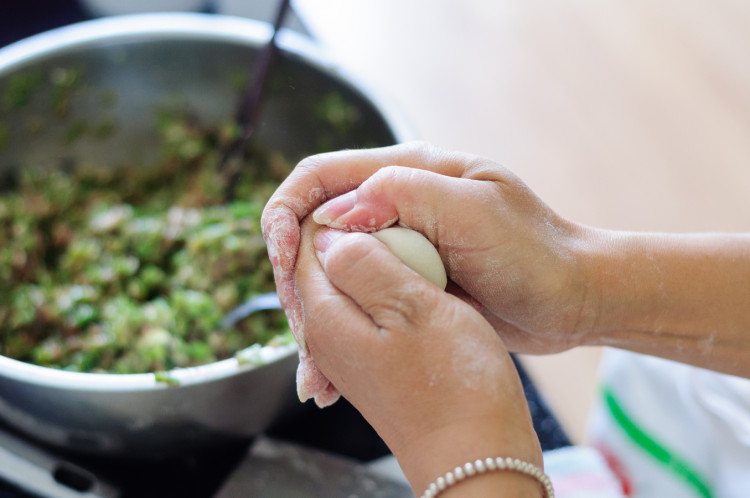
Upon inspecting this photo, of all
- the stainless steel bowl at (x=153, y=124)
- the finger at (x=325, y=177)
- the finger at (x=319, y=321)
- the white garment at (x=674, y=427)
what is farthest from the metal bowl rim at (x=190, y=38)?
the white garment at (x=674, y=427)

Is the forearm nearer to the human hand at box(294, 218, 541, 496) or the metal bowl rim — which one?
the human hand at box(294, 218, 541, 496)

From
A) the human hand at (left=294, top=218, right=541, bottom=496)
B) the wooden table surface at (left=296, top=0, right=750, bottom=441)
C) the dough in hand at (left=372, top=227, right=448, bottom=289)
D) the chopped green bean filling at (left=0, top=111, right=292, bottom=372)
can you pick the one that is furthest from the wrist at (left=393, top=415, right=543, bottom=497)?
the wooden table surface at (left=296, top=0, right=750, bottom=441)

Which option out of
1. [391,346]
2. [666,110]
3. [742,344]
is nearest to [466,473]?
[391,346]

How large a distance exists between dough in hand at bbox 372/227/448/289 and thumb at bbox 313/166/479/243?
0.04ft

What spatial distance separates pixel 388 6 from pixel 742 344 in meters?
1.08

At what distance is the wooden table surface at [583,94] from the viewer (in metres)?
1.10

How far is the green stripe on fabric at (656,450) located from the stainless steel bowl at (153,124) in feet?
1.39

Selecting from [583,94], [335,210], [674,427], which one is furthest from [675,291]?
[583,94]

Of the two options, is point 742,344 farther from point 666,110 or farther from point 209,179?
point 209,179

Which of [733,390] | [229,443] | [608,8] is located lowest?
[229,443]

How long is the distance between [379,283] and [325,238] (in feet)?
0.26

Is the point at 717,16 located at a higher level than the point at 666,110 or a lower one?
higher

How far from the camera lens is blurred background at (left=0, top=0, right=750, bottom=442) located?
110 cm

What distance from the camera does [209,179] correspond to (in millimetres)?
1039
